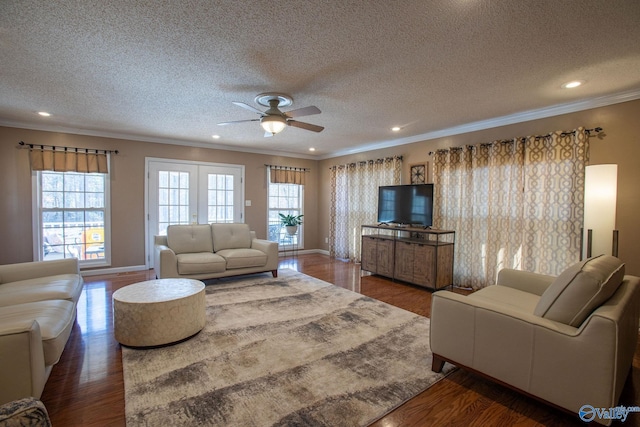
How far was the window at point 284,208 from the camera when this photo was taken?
7031mm

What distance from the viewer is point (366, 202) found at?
20.4 ft

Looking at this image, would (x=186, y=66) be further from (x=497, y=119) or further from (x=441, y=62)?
(x=497, y=119)

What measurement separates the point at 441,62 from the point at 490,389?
2583 millimetres

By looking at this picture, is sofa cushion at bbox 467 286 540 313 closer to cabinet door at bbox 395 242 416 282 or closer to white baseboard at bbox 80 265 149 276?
cabinet door at bbox 395 242 416 282

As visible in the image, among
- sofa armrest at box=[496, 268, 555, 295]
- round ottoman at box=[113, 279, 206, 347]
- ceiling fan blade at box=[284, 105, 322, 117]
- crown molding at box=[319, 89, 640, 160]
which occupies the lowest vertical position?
round ottoman at box=[113, 279, 206, 347]

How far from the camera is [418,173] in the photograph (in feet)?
17.1

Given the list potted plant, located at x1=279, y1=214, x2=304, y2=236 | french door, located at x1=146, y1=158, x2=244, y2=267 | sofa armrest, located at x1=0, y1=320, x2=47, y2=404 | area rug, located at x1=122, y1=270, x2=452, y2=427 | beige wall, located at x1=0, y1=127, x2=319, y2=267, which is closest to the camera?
sofa armrest, located at x1=0, y1=320, x2=47, y2=404

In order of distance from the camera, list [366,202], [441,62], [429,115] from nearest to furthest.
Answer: [441,62] < [429,115] < [366,202]

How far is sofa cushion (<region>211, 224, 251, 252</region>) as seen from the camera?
16.5ft

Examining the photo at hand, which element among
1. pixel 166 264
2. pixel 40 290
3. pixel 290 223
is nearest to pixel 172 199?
pixel 166 264

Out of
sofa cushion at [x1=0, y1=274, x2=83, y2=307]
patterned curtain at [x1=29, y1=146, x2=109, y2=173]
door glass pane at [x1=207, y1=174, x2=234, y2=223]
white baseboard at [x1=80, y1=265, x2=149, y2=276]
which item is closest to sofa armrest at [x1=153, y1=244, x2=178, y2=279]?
sofa cushion at [x1=0, y1=274, x2=83, y2=307]

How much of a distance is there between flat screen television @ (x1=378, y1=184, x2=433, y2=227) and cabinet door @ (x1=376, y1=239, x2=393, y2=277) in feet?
1.58

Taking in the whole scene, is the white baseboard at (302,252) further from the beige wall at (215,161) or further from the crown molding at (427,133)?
the crown molding at (427,133)

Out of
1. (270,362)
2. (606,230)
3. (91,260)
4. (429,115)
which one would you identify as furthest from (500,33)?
(91,260)
